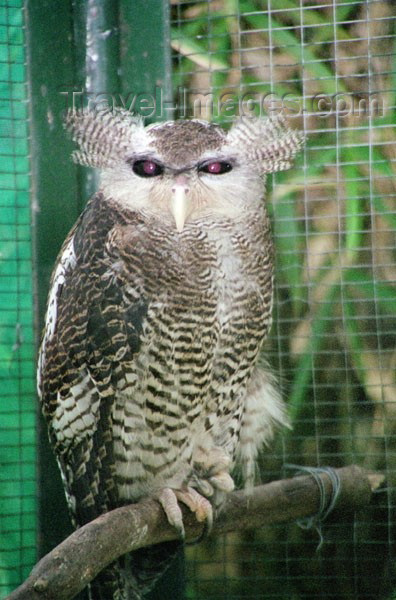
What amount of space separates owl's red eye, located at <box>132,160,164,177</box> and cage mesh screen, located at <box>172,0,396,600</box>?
64 centimetres

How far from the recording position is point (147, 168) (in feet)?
4.71

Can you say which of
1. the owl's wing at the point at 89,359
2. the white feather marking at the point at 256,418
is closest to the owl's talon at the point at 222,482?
the white feather marking at the point at 256,418

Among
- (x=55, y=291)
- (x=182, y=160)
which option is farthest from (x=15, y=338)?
(x=182, y=160)

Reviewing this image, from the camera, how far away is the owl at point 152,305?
1.44 metres

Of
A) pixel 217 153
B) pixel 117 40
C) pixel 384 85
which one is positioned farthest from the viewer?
pixel 384 85

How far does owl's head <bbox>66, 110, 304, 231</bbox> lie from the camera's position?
55.4 inches

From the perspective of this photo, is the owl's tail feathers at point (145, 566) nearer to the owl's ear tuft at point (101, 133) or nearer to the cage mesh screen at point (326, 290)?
the cage mesh screen at point (326, 290)

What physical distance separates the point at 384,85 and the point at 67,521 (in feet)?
4.51

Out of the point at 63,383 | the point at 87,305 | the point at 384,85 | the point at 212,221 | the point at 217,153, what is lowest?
the point at 63,383

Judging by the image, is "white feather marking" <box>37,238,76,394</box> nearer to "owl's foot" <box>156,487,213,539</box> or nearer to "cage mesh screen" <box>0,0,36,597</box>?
"cage mesh screen" <box>0,0,36,597</box>

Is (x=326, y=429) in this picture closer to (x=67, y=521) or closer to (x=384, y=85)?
(x=67, y=521)

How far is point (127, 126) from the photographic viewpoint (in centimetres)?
151

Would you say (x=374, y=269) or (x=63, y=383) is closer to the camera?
(x=63, y=383)

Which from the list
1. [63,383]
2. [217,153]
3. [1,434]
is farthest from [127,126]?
[1,434]
